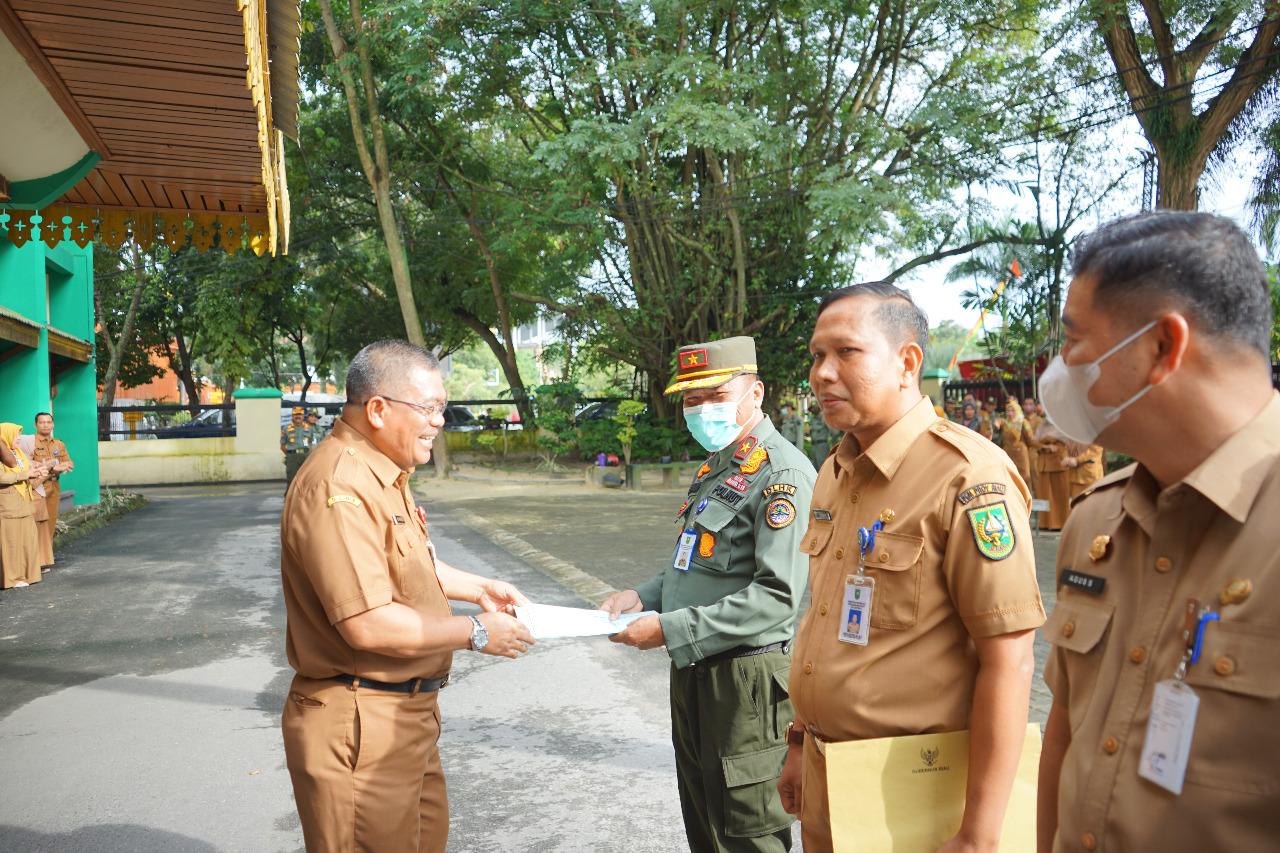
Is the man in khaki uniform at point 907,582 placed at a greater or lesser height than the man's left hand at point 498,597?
greater

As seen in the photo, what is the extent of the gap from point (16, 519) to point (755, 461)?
8915 mm

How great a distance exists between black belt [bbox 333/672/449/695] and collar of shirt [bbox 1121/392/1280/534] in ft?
6.36

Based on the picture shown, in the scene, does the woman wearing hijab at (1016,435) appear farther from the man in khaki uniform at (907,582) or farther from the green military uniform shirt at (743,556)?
A: the man in khaki uniform at (907,582)

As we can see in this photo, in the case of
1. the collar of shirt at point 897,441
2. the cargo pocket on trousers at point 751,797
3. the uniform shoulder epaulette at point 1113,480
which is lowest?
the cargo pocket on trousers at point 751,797

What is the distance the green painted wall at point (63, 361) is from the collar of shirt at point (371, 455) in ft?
40.2

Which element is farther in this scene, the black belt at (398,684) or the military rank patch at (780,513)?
the military rank patch at (780,513)

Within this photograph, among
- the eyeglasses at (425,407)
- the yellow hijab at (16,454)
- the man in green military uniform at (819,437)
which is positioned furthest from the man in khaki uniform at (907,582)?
the man in green military uniform at (819,437)

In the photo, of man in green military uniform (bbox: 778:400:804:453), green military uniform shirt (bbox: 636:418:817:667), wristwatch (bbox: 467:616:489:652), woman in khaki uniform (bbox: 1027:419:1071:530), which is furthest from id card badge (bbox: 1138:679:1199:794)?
man in green military uniform (bbox: 778:400:804:453)

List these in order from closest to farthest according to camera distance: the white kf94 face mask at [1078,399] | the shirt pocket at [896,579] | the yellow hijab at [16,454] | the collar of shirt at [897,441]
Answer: the white kf94 face mask at [1078,399], the shirt pocket at [896,579], the collar of shirt at [897,441], the yellow hijab at [16,454]

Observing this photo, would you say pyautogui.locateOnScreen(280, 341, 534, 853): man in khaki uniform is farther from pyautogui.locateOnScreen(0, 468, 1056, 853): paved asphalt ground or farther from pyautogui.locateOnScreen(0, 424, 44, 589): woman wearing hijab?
pyautogui.locateOnScreen(0, 424, 44, 589): woman wearing hijab

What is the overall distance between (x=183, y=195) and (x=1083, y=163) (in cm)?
1723

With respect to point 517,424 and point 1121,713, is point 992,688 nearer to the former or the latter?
point 1121,713

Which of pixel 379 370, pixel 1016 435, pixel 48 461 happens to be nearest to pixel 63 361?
pixel 48 461

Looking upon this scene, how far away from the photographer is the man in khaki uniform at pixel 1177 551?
1080mm
